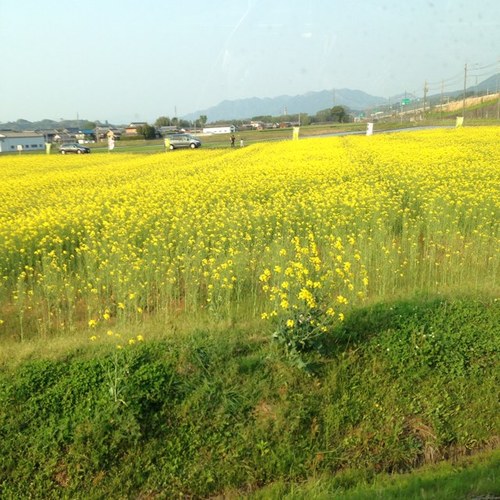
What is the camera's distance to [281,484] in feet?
13.4

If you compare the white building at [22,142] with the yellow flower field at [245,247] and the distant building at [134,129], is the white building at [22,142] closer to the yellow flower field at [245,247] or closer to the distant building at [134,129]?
the distant building at [134,129]

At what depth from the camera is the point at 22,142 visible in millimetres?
74500

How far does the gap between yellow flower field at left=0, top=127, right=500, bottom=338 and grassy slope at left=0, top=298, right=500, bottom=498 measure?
684 mm

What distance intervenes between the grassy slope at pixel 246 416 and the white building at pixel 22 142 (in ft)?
236

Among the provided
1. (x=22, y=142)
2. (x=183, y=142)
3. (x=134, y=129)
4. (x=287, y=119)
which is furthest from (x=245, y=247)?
(x=287, y=119)

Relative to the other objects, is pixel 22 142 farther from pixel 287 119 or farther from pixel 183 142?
pixel 287 119

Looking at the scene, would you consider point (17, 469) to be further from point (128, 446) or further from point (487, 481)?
point (487, 481)

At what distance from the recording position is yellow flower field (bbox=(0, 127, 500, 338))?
6.36 m

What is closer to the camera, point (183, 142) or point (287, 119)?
point (183, 142)

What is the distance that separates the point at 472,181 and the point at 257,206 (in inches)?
208

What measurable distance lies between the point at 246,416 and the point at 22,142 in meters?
79.0

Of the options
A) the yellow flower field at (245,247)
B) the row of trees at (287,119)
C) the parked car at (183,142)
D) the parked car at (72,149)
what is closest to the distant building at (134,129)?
the row of trees at (287,119)

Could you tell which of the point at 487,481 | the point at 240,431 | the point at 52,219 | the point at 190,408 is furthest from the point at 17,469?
the point at 52,219

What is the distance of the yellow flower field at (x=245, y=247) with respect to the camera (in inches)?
251
